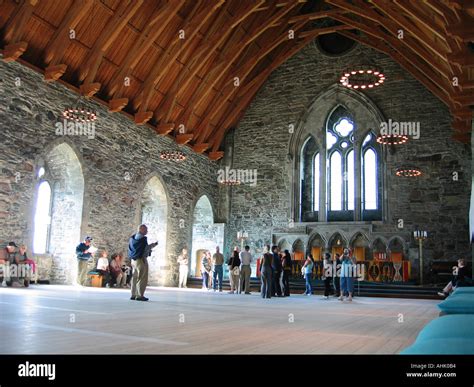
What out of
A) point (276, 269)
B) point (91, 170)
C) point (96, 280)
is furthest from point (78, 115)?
point (276, 269)

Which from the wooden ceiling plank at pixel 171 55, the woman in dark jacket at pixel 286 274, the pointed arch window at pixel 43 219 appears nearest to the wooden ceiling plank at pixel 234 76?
the wooden ceiling plank at pixel 171 55

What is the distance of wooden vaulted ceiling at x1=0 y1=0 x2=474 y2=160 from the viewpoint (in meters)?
10.9

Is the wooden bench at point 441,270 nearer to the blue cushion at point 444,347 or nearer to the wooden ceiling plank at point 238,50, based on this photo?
the wooden ceiling plank at point 238,50

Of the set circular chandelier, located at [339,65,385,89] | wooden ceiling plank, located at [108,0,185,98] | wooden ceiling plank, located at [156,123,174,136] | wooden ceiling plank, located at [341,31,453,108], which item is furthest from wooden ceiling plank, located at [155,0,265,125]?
wooden ceiling plank, located at [341,31,453,108]

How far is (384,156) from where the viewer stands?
17.3 m

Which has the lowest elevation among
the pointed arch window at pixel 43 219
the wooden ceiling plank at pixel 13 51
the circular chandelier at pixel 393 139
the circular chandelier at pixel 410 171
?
the pointed arch window at pixel 43 219

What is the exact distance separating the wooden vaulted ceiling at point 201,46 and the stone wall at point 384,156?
72 centimetres

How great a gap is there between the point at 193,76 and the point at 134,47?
110 inches

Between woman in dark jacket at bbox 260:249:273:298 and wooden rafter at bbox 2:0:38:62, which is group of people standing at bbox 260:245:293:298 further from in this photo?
wooden rafter at bbox 2:0:38:62

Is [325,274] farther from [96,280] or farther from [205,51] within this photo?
[205,51]

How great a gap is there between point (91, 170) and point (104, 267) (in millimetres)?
2650

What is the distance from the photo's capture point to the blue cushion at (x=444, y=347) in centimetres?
199

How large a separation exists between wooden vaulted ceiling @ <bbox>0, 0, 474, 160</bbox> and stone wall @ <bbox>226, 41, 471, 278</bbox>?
717 millimetres
